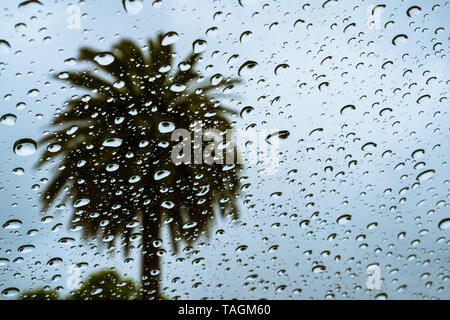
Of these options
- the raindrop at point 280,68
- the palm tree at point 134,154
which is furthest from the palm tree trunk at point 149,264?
the raindrop at point 280,68

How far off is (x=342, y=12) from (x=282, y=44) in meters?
0.31

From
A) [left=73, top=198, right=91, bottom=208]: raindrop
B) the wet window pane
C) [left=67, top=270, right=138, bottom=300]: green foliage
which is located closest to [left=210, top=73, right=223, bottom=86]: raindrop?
the wet window pane

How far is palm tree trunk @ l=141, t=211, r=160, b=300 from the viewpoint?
942mm

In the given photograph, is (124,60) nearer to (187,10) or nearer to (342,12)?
(187,10)

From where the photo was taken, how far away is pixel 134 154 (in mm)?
1164

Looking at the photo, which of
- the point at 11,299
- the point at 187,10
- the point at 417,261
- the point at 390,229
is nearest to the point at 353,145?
the point at 390,229

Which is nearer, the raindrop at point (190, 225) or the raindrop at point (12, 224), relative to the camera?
the raindrop at point (12, 224)

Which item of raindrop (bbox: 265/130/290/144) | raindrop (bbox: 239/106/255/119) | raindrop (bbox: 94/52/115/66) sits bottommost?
raindrop (bbox: 265/130/290/144)

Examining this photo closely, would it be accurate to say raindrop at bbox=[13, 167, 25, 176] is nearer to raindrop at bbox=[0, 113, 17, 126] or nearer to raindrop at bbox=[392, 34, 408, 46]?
raindrop at bbox=[0, 113, 17, 126]

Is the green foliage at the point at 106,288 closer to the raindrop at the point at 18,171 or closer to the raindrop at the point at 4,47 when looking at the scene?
the raindrop at the point at 18,171

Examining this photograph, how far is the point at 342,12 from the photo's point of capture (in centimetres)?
Result: 116

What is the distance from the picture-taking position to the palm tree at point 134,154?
103 cm

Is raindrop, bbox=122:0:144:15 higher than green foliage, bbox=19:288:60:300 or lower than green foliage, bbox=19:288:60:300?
higher

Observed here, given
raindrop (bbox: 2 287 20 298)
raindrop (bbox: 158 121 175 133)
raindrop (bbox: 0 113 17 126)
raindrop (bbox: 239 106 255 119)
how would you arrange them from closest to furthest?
raindrop (bbox: 2 287 20 298), raindrop (bbox: 0 113 17 126), raindrop (bbox: 158 121 175 133), raindrop (bbox: 239 106 255 119)
